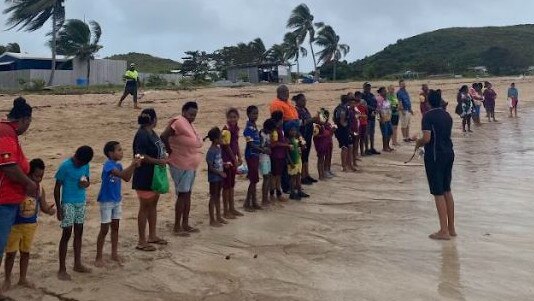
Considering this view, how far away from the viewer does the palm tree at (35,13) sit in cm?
2569

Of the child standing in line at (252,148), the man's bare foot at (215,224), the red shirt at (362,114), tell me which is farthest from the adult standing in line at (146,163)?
the red shirt at (362,114)

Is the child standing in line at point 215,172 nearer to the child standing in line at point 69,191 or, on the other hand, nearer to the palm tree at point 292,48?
the child standing in line at point 69,191

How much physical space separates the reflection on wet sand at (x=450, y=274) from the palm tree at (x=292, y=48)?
53.7m

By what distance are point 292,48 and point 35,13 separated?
36.6 m

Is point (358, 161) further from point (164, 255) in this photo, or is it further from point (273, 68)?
point (273, 68)

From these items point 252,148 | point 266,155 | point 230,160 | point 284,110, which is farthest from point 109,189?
point 284,110

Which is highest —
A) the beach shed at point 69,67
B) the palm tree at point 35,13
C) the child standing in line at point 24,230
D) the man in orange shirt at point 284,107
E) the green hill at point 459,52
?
the green hill at point 459,52

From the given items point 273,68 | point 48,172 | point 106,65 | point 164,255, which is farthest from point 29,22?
point 164,255

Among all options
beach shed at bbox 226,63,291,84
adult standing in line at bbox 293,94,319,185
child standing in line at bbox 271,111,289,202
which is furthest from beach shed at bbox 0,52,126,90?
child standing in line at bbox 271,111,289,202

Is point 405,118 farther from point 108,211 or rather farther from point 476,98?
point 108,211

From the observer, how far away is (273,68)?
39.2m

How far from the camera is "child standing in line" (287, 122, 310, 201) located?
Answer: 8680 millimetres

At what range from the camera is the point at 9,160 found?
4.37 metres

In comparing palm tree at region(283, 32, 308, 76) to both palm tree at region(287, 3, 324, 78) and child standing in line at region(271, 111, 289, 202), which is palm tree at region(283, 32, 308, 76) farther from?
child standing in line at region(271, 111, 289, 202)
